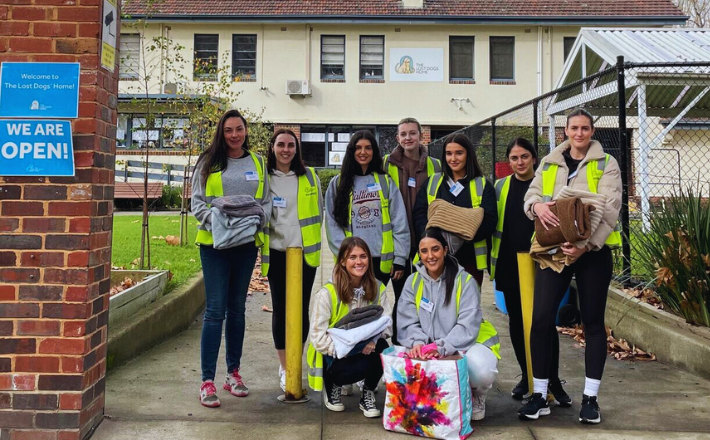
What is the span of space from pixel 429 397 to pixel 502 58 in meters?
20.7

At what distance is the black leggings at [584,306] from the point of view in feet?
12.5

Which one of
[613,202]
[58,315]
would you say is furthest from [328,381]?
[613,202]

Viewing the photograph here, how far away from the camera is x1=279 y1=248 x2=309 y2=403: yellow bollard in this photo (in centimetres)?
416

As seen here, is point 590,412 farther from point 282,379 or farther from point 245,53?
point 245,53

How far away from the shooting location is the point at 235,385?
4.29 m

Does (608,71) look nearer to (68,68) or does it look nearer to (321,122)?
(68,68)

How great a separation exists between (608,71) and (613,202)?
9.59 ft

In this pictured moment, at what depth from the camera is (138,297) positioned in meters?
5.54

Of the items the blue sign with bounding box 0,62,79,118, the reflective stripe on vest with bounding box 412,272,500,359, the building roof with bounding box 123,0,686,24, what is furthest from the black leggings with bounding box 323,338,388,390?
the building roof with bounding box 123,0,686,24

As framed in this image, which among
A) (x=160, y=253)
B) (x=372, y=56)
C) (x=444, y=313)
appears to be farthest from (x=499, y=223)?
(x=372, y=56)

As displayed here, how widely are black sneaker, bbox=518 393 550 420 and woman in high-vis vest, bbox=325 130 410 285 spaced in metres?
1.28

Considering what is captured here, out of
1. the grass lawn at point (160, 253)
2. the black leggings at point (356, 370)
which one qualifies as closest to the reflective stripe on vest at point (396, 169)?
the black leggings at point (356, 370)

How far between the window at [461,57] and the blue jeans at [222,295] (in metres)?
19.3

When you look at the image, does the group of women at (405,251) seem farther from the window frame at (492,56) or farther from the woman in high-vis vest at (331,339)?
the window frame at (492,56)
